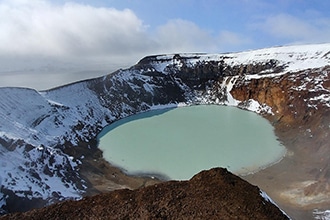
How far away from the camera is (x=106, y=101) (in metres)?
63.1

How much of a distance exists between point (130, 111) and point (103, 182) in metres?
33.2

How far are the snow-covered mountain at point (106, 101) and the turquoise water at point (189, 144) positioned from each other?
4.47 metres

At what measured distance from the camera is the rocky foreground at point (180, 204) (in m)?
11.9

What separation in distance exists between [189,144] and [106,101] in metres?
27.7

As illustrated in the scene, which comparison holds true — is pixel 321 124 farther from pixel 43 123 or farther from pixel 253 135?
pixel 43 123

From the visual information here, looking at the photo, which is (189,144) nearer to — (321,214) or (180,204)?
(321,214)

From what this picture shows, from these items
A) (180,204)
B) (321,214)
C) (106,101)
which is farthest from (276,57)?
(180,204)

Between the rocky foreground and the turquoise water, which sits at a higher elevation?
the rocky foreground

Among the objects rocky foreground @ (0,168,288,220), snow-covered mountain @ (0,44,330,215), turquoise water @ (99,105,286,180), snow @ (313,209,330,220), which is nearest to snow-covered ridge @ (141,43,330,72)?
snow-covered mountain @ (0,44,330,215)

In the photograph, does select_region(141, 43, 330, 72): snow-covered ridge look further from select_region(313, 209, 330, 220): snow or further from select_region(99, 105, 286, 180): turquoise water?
select_region(313, 209, 330, 220): snow

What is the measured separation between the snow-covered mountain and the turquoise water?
447cm

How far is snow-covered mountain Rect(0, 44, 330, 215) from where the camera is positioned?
30.2 m

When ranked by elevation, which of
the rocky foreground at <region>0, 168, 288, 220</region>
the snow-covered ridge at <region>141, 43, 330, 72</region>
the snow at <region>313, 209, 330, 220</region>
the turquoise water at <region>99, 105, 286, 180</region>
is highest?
the snow-covered ridge at <region>141, 43, 330, 72</region>

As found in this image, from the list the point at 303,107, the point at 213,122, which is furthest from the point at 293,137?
the point at 213,122
